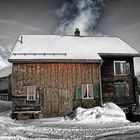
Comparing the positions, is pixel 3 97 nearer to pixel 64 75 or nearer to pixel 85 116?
pixel 64 75

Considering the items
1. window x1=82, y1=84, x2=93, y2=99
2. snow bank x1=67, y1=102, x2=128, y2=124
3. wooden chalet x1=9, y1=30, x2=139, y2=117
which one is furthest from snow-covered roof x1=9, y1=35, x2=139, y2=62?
snow bank x1=67, y1=102, x2=128, y2=124

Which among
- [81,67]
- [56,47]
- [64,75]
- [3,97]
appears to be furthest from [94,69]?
[3,97]

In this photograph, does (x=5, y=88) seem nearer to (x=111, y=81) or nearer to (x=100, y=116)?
(x=111, y=81)

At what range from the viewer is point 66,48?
26.9 meters

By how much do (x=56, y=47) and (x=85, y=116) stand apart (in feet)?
30.9

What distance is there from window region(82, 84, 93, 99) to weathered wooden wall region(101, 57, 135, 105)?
3.26 m

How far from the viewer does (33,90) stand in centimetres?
2341

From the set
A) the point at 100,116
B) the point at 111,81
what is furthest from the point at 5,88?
the point at 100,116

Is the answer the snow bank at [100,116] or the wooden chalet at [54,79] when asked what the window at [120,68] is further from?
the snow bank at [100,116]

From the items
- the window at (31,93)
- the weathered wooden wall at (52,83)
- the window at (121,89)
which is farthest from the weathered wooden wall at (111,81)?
the window at (31,93)

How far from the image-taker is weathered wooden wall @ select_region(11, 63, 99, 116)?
76.7ft

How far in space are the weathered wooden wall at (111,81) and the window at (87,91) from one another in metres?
3.26

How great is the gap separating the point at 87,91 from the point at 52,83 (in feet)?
11.6

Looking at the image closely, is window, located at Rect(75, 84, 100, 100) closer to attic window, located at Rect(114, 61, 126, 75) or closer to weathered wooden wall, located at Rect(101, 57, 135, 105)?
weathered wooden wall, located at Rect(101, 57, 135, 105)
